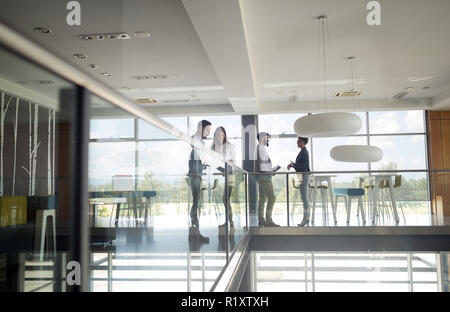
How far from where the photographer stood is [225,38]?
4629 millimetres

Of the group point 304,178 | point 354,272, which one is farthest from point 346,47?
point 354,272

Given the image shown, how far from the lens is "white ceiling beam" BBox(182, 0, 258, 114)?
12.5 feet

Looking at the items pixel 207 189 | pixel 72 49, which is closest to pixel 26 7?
pixel 72 49

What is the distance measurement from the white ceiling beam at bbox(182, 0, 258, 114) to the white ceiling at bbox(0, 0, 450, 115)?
11 millimetres

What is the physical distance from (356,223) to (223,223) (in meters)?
4.35

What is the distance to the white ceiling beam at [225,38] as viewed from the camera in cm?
380

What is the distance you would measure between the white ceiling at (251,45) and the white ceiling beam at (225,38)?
0.01m

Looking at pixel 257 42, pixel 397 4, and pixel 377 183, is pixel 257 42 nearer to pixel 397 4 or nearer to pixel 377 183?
pixel 397 4

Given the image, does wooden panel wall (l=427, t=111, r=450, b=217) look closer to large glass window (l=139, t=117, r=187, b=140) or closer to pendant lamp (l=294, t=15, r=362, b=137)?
pendant lamp (l=294, t=15, r=362, b=137)

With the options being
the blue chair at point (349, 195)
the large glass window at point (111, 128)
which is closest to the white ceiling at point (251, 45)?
the large glass window at point (111, 128)

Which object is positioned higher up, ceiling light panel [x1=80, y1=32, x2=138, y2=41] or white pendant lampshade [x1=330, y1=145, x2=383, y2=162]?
ceiling light panel [x1=80, y1=32, x2=138, y2=41]

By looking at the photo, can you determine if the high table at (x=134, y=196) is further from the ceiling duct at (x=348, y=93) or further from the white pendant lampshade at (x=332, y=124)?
the ceiling duct at (x=348, y=93)

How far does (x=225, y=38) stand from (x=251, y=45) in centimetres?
100

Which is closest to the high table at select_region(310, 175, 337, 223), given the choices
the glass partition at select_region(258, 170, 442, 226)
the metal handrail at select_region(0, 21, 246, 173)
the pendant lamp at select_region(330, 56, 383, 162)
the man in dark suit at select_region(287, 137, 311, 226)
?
the glass partition at select_region(258, 170, 442, 226)
